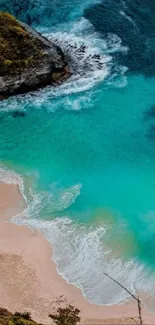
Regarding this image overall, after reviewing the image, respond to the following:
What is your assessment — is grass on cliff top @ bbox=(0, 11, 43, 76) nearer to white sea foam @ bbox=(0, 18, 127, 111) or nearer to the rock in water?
the rock in water

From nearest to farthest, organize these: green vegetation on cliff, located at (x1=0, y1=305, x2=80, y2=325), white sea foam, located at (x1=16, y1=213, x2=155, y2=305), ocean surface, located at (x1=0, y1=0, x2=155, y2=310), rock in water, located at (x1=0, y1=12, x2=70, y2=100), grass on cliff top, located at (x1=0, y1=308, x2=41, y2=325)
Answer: grass on cliff top, located at (x1=0, y1=308, x2=41, y2=325), green vegetation on cliff, located at (x1=0, y1=305, x2=80, y2=325), white sea foam, located at (x1=16, y1=213, x2=155, y2=305), ocean surface, located at (x1=0, y1=0, x2=155, y2=310), rock in water, located at (x1=0, y1=12, x2=70, y2=100)

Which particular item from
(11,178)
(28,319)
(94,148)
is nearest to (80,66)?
(94,148)

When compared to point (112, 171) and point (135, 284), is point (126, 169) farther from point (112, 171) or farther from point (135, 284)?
point (135, 284)

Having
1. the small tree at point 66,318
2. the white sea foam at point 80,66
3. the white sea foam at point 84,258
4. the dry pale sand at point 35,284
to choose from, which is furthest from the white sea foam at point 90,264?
the white sea foam at point 80,66

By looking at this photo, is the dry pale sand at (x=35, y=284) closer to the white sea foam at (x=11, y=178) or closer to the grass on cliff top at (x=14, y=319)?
the grass on cliff top at (x=14, y=319)

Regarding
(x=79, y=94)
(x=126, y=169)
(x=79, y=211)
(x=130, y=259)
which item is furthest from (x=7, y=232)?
(x=79, y=94)

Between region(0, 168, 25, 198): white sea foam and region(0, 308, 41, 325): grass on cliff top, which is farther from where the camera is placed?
region(0, 168, 25, 198): white sea foam

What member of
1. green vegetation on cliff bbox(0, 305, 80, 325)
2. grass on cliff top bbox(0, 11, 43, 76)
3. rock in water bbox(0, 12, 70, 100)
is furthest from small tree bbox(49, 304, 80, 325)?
grass on cliff top bbox(0, 11, 43, 76)

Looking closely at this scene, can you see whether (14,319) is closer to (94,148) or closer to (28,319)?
(28,319)
